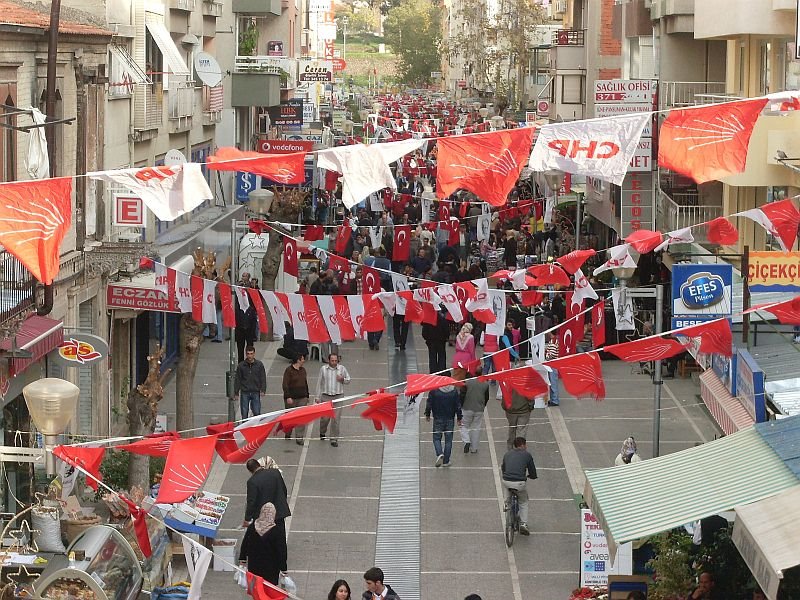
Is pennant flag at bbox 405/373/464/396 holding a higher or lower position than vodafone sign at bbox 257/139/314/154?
lower

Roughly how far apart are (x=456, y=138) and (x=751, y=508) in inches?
160

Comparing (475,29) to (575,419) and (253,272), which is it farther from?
(575,419)

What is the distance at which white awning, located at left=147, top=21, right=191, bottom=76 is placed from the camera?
3056cm

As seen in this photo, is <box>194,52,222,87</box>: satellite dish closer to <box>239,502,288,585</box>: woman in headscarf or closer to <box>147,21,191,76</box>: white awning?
<box>147,21,191,76</box>: white awning

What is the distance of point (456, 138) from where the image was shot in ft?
43.2

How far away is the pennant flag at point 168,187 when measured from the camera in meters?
12.6

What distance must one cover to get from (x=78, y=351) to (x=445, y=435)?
600 centimetres

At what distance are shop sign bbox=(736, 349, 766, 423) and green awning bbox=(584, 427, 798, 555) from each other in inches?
85.4

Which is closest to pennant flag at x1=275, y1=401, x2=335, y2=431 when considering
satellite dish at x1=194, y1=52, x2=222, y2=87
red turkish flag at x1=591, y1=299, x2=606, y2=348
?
red turkish flag at x1=591, y1=299, x2=606, y2=348

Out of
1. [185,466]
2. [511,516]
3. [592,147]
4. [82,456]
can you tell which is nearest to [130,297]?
[511,516]

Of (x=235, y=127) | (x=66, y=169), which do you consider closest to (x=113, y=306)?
(x=66, y=169)

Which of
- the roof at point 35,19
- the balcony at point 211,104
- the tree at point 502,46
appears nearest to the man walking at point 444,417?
the roof at point 35,19

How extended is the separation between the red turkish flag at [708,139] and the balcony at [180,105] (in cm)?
2041

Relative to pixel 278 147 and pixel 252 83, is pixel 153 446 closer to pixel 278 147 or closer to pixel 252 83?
pixel 278 147
